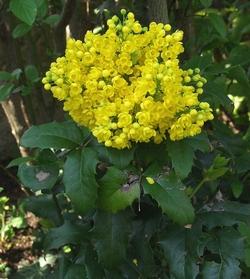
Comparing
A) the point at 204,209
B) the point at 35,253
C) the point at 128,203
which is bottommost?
the point at 35,253

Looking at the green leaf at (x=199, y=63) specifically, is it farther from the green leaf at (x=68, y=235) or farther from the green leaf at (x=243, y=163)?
the green leaf at (x=68, y=235)

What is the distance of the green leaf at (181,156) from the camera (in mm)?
1253

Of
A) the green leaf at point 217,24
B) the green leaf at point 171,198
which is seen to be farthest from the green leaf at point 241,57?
the green leaf at point 171,198

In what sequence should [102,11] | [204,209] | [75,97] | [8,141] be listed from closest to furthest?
1. [75,97]
2. [204,209]
3. [102,11]
4. [8,141]

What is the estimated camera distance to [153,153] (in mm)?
1338

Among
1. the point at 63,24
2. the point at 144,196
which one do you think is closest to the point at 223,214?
the point at 144,196

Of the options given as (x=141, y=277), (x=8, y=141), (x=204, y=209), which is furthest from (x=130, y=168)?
(x=8, y=141)

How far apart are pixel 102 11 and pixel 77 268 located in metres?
0.88

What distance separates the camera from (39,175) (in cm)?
148

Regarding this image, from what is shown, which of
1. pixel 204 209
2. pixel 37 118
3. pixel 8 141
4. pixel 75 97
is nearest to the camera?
pixel 75 97

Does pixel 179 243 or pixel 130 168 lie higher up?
pixel 130 168

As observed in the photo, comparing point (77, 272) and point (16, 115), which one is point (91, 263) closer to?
point (77, 272)

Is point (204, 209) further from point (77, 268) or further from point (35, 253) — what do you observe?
point (35, 253)

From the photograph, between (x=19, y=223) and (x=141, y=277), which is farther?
(x=19, y=223)
